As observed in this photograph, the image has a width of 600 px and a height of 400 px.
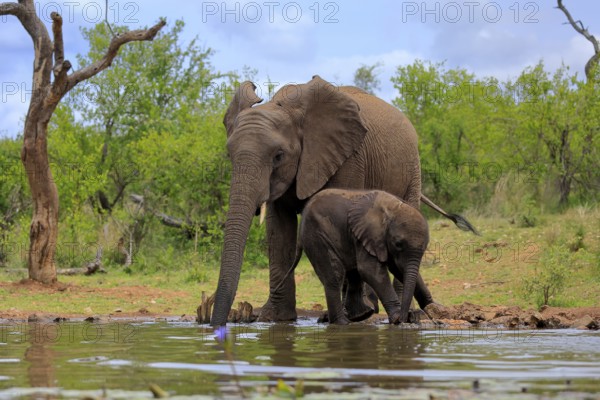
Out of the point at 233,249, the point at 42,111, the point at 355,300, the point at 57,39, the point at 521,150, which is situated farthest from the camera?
the point at 521,150

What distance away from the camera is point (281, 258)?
1154cm

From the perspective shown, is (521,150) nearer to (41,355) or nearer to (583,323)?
(583,323)

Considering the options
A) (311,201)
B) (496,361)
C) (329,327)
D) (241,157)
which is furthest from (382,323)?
(496,361)

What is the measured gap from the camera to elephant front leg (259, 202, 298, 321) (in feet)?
37.7

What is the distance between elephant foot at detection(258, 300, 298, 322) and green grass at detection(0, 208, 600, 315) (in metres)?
2.05

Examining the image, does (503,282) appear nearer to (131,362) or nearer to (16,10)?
(16,10)

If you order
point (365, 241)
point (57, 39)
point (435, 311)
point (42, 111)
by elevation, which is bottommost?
point (435, 311)

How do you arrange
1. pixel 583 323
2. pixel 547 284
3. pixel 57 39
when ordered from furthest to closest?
pixel 57 39 → pixel 547 284 → pixel 583 323

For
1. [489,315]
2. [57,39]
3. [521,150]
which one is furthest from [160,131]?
[489,315]

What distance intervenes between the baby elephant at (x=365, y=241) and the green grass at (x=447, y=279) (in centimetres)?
323

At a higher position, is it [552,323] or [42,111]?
[42,111]

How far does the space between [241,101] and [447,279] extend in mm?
6020

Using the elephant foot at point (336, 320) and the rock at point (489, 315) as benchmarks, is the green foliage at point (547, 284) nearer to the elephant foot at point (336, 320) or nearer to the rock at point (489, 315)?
the rock at point (489, 315)

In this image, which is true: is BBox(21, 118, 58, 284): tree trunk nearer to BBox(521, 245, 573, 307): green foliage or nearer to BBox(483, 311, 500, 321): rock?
BBox(521, 245, 573, 307): green foliage
